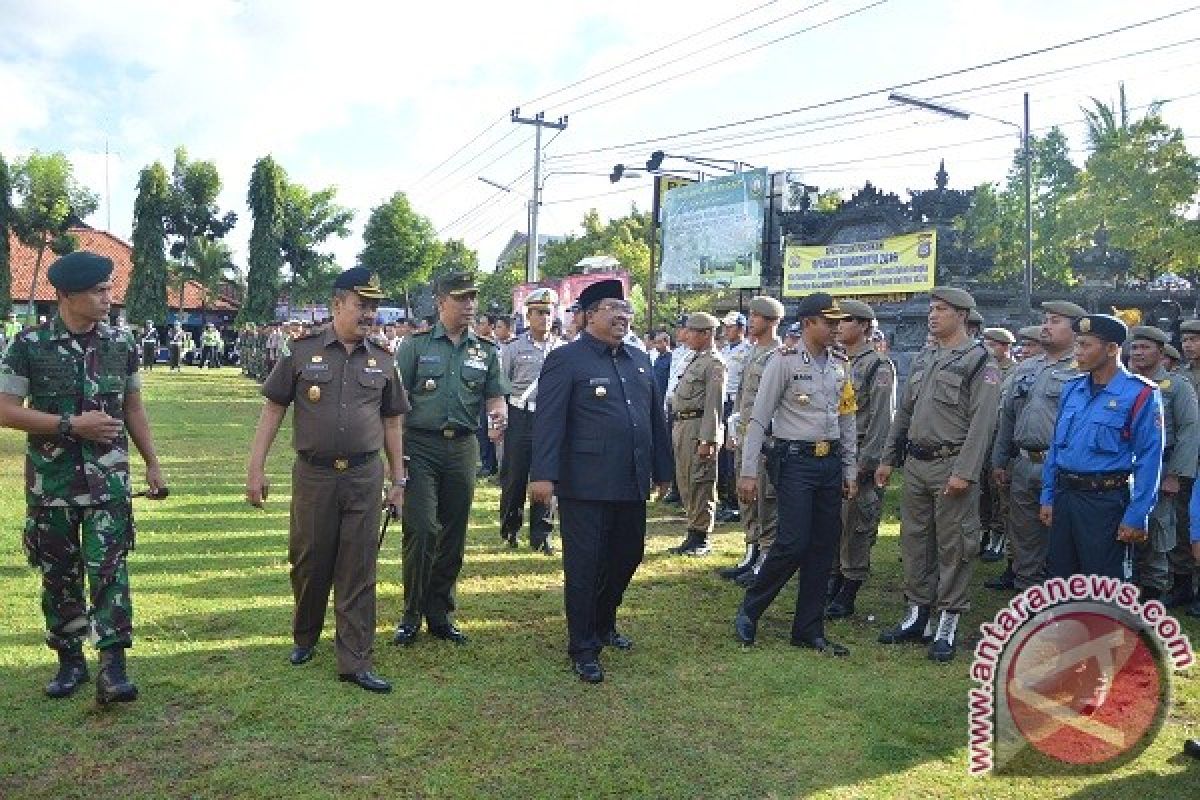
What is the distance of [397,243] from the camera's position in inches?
1564

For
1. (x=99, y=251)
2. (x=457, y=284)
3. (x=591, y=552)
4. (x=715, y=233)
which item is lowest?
(x=591, y=552)

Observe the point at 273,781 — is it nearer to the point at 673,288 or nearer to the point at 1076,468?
the point at 1076,468

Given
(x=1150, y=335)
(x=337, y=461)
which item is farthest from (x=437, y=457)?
(x=1150, y=335)

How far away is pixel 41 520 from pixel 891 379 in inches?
216

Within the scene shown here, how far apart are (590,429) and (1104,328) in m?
2.84

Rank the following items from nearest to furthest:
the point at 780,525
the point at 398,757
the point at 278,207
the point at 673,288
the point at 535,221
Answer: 1. the point at 398,757
2. the point at 780,525
3. the point at 673,288
4. the point at 535,221
5. the point at 278,207

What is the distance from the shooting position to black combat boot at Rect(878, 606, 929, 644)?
615 cm

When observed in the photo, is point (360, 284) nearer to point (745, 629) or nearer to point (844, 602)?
point (745, 629)

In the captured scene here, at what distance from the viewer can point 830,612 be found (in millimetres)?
6812

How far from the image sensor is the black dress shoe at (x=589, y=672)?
5.15 m

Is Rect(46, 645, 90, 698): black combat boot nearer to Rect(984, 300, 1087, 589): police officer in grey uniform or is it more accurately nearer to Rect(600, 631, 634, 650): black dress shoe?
Rect(600, 631, 634, 650): black dress shoe

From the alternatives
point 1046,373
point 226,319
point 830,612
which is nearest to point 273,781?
point 830,612

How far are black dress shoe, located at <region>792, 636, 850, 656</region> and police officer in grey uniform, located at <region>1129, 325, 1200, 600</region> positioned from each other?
8.83 feet

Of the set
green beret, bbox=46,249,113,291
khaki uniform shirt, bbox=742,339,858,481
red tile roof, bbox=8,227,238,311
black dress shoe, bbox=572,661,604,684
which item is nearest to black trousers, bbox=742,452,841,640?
khaki uniform shirt, bbox=742,339,858,481
